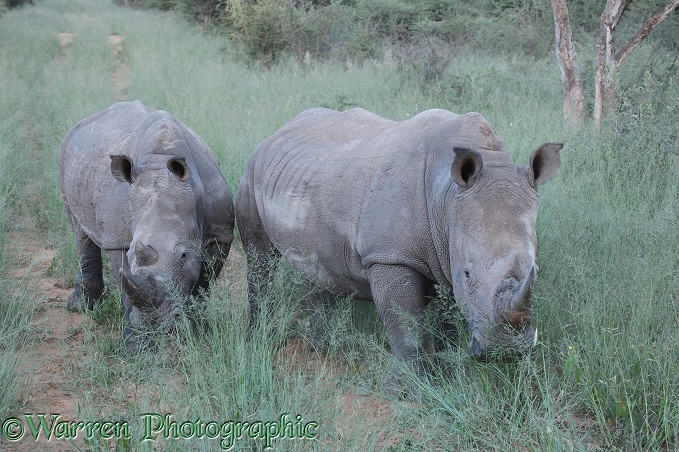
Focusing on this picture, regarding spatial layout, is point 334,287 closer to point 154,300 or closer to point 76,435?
point 154,300

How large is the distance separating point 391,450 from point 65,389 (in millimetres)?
2089

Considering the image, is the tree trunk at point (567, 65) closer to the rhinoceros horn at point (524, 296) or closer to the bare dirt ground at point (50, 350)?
the bare dirt ground at point (50, 350)

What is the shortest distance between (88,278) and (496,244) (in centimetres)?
396

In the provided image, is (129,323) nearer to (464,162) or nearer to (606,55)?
(464,162)

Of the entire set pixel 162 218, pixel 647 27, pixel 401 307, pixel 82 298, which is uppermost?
pixel 647 27

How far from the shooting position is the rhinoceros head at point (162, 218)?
4.74 metres

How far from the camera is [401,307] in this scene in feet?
14.7

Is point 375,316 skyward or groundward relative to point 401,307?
groundward

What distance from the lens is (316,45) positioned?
16.6 m

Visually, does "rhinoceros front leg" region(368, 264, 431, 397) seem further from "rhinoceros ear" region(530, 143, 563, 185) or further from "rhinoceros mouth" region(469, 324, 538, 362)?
"rhinoceros ear" region(530, 143, 563, 185)

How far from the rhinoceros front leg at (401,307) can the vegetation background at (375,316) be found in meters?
0.13

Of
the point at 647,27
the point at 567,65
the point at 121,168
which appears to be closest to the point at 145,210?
the point at 121,168

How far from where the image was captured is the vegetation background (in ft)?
12.4

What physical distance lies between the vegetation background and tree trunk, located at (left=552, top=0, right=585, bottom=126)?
0.23m
